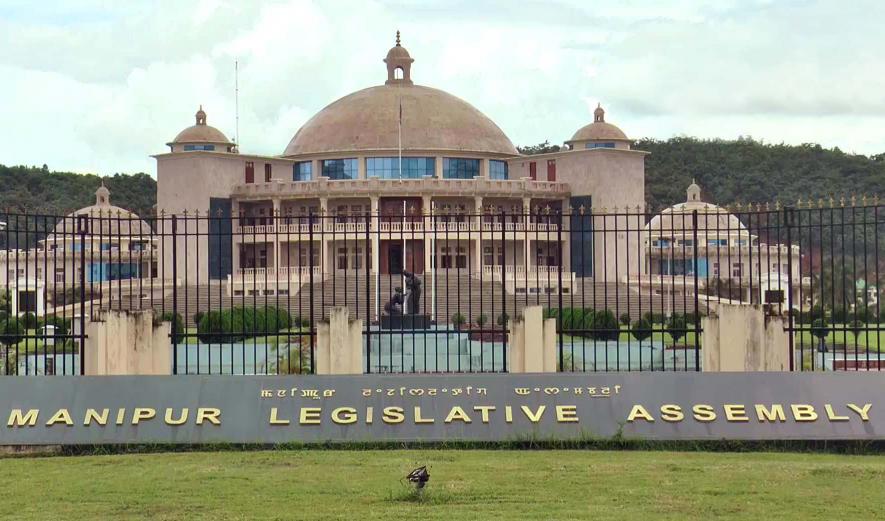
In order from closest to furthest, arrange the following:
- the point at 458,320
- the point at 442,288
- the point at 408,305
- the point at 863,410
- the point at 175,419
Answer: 1. the point at 863,410
2. the point at 175,419
3. the point at 458,320
4. the point at 408,305
5. the point at 442,288

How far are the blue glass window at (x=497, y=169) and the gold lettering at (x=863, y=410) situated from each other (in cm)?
5853

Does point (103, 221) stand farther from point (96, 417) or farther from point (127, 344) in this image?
point (96, 417)

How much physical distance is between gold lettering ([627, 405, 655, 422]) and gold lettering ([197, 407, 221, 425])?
197 inches

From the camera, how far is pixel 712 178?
318 feet

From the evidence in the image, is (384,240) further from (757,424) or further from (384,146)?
(757,424)

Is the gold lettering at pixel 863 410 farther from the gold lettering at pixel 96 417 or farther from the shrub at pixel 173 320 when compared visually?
the gold lettering at pixel 96 417

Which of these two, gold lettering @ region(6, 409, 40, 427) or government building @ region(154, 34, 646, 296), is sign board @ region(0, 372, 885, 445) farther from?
government building @ region(154, 34, 646, 296)

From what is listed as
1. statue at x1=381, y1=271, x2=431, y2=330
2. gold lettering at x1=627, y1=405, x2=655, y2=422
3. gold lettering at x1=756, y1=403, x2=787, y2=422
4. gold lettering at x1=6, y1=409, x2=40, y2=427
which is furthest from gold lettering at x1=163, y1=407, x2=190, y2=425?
statue at x1=381, y1=271, x2=431, y2=330

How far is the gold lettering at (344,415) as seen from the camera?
16297 millimetres

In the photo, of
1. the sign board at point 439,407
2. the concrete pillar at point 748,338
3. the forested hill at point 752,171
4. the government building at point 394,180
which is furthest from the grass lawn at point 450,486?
the forested hill at point 752,171

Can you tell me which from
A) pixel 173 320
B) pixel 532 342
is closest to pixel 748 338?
pixel 532 342

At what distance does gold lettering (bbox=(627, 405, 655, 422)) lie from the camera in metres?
16.3

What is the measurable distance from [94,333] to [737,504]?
9.83m

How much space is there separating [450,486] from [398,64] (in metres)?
69.1
